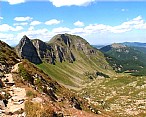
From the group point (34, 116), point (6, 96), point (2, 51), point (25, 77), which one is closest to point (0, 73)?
point (25, 77)

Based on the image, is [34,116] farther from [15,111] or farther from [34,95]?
[34,95]

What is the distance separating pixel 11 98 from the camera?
116ft

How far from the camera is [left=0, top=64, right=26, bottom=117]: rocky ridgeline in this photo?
29984 mm

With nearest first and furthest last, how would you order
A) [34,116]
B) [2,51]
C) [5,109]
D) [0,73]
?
[34,116] → [5,109] → [0,73] → [2,51]

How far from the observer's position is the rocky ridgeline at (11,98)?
2998 cm

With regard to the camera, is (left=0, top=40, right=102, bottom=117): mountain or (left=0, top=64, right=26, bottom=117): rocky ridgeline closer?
(left=0, top=40, right=102, bottom=117): mountain

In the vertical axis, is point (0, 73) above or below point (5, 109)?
above

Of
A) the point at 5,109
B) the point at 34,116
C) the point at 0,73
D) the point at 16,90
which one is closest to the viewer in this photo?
the point at 34,116

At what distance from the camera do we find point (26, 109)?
29.3 m

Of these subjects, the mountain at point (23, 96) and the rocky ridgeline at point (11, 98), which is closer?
the mountain at point (23, 96)

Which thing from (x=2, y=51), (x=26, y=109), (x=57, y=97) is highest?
(x=2, y=51)

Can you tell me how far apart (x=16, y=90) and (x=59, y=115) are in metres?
10.4

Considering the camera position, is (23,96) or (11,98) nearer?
(11,98)

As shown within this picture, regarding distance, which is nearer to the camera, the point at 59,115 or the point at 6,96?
the point at 59,115
